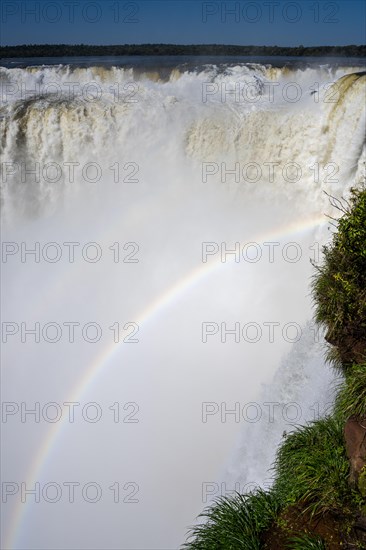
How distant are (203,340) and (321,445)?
839 centimetres

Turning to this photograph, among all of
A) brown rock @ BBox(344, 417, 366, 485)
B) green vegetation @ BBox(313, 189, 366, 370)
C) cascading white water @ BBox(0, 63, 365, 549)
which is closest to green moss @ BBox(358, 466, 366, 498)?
brown rock @ BBox(344, 417, 366, 485)

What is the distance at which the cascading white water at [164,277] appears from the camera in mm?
10594

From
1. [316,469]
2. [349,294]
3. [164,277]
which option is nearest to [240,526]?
[316,469]

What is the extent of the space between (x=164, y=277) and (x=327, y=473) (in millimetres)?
11499

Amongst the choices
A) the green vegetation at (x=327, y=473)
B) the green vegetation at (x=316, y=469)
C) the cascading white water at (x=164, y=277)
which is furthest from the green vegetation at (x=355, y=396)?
the cascading white water at (x=164, y=277)

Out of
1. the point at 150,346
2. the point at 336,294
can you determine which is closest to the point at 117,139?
the point at 150,346

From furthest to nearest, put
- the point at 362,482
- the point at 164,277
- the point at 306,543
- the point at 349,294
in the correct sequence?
1. the point at 164,277
2. the point at 349,294
3. the point at 306,543
4. the point at 362,482

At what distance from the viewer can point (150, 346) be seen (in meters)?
14.4

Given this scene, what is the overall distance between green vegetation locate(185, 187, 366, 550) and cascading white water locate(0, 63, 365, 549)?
196 centimetres

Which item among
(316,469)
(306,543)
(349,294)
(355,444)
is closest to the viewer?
(306,543)

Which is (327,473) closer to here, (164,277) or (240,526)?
(240,526)

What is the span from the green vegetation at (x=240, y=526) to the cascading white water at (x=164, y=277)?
8.58 feet

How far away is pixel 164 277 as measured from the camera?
54.2 feet

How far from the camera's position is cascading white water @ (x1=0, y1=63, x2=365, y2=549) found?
10.6 metres
